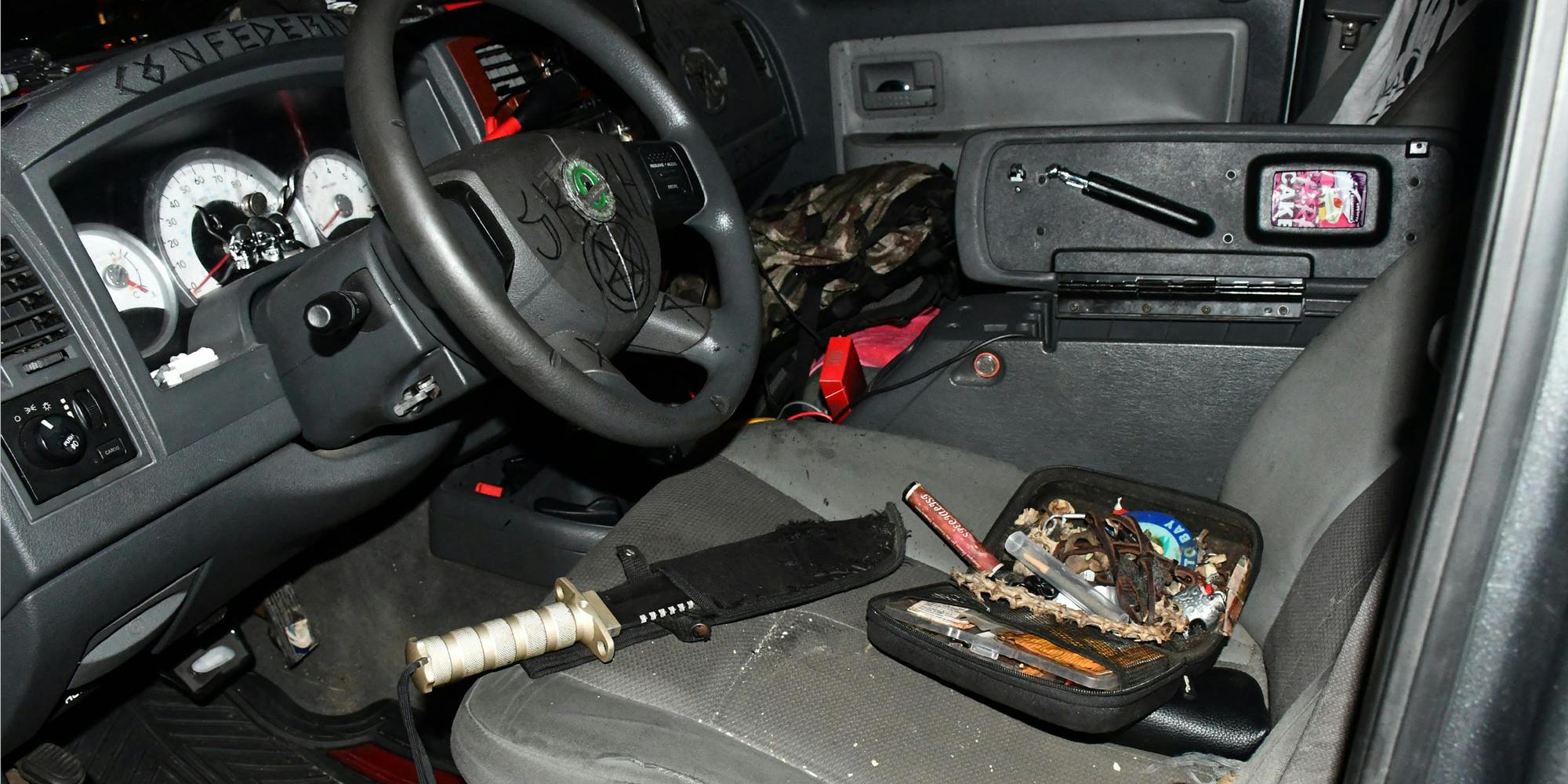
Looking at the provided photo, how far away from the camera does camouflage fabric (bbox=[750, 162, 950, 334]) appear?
1.91 metres

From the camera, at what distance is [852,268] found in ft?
6.27

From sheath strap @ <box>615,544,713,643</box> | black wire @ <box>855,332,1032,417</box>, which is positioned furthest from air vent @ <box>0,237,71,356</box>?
black wire @ <box>855,332,1032,417</box>

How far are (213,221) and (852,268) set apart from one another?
100 centimetres

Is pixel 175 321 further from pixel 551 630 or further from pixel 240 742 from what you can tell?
pixel 240 742

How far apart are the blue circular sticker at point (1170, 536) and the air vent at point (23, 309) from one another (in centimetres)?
106

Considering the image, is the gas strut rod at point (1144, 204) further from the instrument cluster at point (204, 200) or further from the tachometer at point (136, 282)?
the tachometer at point (136, 282)

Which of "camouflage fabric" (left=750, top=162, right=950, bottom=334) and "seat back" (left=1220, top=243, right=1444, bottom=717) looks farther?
"camouflage fabric" (left=750, top=162, right=950, bottom=334)

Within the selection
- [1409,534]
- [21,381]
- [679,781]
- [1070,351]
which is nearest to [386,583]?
[21,381]

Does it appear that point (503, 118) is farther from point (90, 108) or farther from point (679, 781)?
point (679, 781)

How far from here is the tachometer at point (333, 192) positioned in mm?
1337

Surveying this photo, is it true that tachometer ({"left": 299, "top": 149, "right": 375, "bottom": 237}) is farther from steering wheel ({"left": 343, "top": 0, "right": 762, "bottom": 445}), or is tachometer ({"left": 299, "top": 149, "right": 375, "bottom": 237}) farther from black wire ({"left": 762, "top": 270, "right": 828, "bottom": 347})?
black wire ({"left": 762, "top": 270, "right": 828, "bottom": 347})

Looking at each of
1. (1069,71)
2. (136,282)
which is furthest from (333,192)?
(1069,71)

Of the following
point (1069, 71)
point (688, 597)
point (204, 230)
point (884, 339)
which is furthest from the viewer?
point (1069, 71)

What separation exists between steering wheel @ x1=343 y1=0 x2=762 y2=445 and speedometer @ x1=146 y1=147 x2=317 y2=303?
28 centimetres
